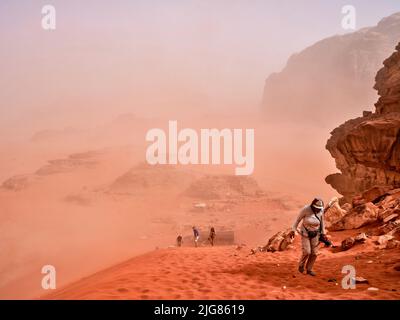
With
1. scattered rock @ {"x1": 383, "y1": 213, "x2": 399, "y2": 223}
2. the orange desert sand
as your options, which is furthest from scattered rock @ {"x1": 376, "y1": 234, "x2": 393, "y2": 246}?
scattered rock @ {"x1": 383, "y1": 213, "x2": 399, "y2": 223}

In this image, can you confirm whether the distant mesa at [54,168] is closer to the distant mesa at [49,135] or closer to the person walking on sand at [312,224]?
the distant mesa at [49,135]

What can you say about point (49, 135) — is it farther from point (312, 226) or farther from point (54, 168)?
point (312, 226)

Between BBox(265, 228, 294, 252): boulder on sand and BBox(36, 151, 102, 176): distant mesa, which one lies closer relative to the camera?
BBox(265, 228, 294, 252): boulder on sand

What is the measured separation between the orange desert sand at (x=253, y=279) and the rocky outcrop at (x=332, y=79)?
8782 centimetres

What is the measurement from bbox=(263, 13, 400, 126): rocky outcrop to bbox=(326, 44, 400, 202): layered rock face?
248 feet

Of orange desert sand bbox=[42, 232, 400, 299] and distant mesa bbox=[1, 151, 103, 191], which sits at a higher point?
distant mesa bbox=[1, 151, 103, 191]

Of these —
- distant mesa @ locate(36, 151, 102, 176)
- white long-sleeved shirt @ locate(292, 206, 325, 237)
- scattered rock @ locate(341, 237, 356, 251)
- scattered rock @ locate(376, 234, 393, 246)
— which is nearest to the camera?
white long-sleeved shirt @ locate(292, 206, 325, 237)

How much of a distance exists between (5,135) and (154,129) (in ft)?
206

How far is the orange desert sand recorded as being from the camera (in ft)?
17.5

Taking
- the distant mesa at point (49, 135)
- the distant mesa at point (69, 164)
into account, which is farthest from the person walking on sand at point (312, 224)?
the distant mesa at point (49, 135)

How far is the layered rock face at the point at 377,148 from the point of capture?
1402cm

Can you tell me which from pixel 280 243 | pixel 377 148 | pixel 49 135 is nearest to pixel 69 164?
pixel 49 135

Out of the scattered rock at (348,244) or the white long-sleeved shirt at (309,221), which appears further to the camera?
the scattered rock at (348,244)

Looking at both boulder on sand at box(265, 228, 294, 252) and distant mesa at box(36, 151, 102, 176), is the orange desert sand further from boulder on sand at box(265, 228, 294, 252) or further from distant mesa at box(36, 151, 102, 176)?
distant mesa at box(36, 151, 102, 176)
